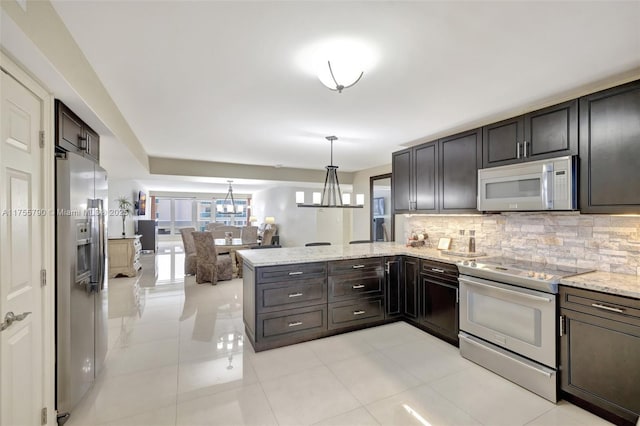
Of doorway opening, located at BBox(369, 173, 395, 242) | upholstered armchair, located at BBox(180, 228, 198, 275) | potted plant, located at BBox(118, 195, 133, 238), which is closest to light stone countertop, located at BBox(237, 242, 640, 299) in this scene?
doorway opening, located at BBox(369, 173, 395, 242)

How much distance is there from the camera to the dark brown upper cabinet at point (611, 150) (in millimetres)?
2068

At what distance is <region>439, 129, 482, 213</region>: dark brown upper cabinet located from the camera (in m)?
3.20

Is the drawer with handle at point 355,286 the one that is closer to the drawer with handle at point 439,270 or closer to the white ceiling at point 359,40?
the drawer with handle at point 439,270

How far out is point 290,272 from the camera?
3012 millimetres

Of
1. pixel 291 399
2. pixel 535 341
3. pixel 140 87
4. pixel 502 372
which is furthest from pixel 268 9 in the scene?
pixel 502 372

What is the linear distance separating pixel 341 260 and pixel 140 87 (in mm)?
2545

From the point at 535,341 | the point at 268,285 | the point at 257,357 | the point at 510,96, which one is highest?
the point at 510,96

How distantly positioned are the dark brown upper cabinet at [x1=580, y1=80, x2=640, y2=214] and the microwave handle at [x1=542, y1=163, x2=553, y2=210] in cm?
19

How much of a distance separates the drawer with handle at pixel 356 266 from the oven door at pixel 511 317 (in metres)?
0.95

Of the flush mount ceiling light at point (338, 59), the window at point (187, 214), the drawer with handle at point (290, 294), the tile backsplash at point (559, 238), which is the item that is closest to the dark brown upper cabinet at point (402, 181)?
the tile backsplash at point (559, 238)

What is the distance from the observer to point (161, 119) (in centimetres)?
326

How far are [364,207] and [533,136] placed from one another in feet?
13.3

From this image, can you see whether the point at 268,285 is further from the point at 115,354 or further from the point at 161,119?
the point at 161,119

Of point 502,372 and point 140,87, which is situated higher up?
point 140,87
